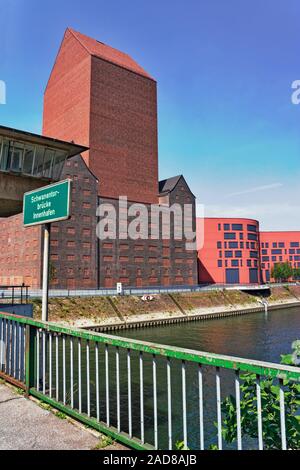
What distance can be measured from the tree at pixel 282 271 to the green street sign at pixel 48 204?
11448 cm

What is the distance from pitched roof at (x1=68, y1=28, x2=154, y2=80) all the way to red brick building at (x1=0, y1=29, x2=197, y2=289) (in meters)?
0.39

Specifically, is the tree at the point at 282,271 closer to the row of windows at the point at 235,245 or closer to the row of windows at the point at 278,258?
the row of windows at the point at 278,258

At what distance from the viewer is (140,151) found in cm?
7394

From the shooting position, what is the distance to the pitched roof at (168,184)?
76.6 meters

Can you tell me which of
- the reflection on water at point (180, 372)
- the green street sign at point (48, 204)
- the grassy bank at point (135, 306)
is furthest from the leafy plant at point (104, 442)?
the grassy bank at point (135, 306)

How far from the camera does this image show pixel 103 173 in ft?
219

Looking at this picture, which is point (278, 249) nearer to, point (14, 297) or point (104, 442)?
point (14, 297)

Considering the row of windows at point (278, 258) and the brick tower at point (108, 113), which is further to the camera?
the row of windows at point (278, 258)

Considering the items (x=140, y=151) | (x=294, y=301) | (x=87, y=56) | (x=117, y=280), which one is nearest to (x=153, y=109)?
(x=140, y=151)

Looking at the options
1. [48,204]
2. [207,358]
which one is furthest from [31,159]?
[207,358]

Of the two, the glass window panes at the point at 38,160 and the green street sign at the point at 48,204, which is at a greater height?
the glass window panes at the point at 38,160

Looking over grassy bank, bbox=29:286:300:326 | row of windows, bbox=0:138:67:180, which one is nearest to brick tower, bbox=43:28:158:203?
grassy bank, bbox=29:286:300:326
